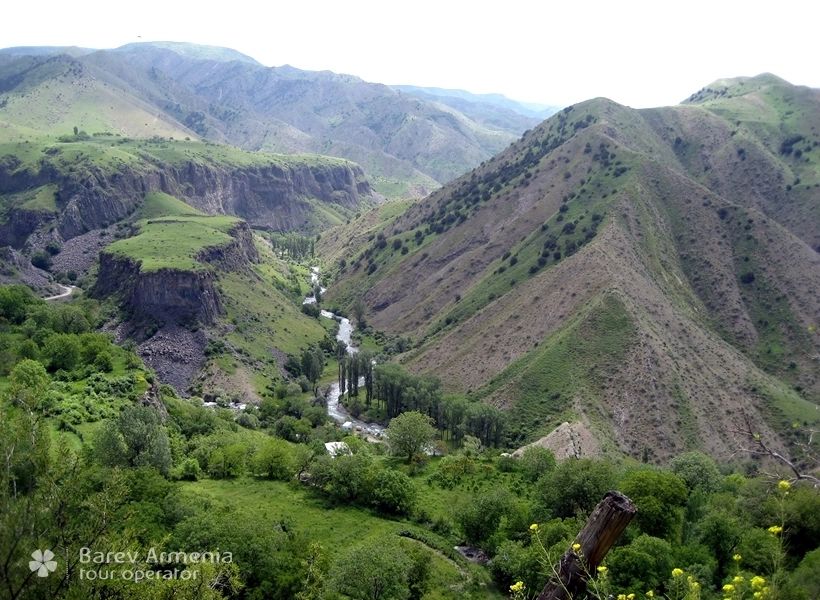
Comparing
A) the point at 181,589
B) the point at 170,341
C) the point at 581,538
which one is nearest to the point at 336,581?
the point at 181,589

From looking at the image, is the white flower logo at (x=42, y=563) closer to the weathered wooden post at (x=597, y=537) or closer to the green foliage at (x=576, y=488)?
the weathered wooden post at (x=597, y=537)

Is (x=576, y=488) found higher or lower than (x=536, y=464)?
higher

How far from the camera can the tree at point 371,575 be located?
3834 cm

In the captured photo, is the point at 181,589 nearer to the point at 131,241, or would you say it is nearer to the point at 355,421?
the point at 355,421

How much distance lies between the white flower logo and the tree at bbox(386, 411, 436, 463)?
64.4 meters

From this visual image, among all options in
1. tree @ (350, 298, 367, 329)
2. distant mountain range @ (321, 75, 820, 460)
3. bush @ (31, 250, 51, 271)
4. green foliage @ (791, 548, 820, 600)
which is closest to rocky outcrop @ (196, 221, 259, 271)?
tree @ (350, 298, 367, 329)

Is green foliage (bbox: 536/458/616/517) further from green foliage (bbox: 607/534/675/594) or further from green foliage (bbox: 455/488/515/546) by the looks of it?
green foliage (bbox: 607/534/675/594)

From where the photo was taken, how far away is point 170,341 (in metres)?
146

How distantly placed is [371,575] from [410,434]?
3963cm

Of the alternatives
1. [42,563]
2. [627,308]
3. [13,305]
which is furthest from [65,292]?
[42,563]

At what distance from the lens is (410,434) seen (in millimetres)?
78438

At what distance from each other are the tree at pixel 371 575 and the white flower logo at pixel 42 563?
25681 mm

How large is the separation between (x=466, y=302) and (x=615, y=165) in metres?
72.1

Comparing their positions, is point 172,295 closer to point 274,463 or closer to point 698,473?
point 274,463
